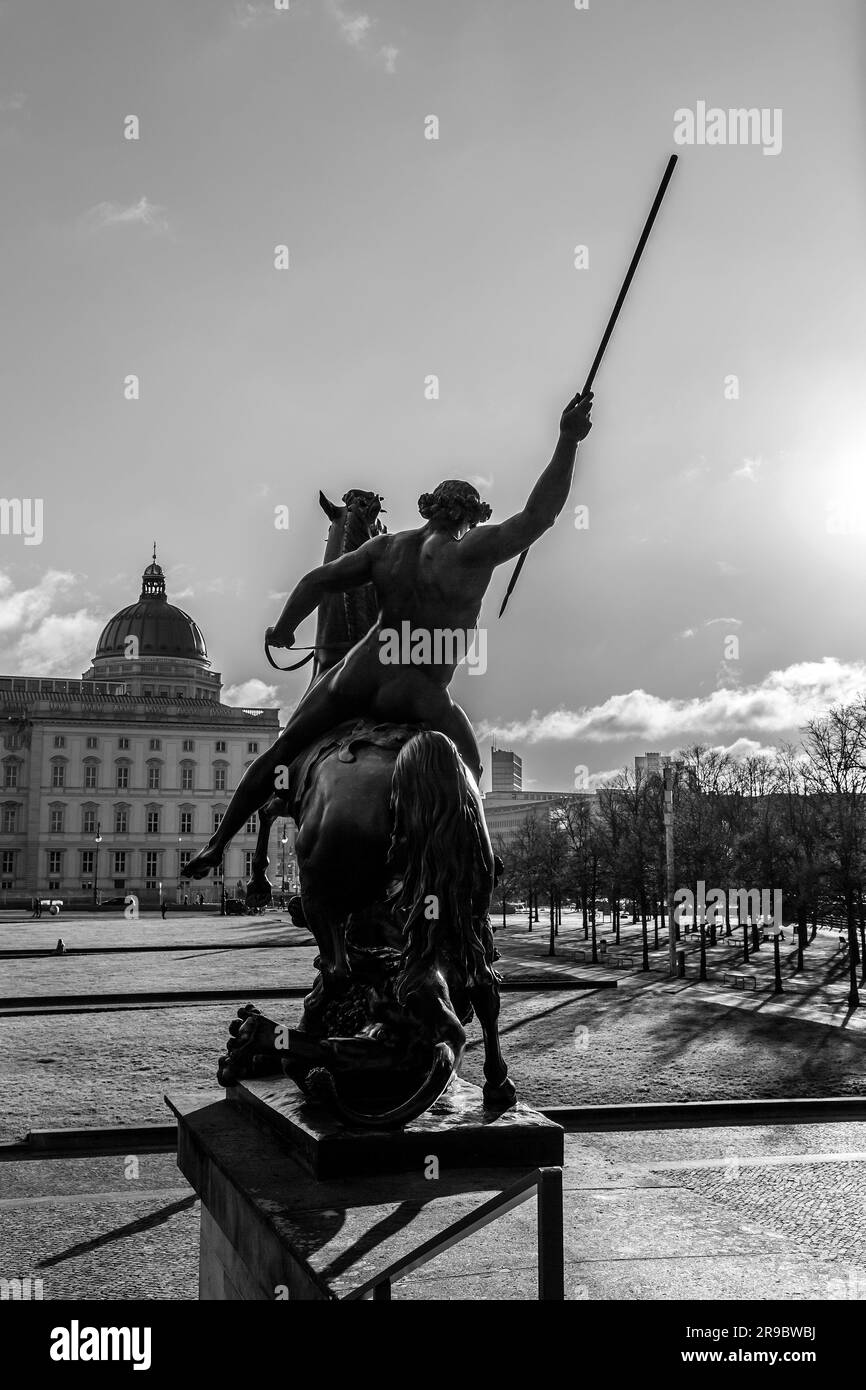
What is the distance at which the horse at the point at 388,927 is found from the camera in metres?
5.16

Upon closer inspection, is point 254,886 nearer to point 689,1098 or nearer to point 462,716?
point 462,716

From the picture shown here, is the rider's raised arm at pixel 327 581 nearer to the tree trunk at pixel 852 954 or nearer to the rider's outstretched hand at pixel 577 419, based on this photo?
the rider's outstretched hand at pixel 577 419

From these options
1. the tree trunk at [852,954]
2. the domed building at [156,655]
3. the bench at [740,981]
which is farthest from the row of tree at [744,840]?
the domed building at [156,655]

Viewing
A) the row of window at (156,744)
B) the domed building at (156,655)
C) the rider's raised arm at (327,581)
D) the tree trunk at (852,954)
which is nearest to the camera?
the rider's raised arm at (327,581)

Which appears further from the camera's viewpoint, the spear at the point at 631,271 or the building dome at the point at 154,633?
the building dome at the point at 154,633

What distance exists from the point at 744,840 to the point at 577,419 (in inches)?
1654

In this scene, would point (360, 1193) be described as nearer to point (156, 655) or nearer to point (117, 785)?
point (117, 785)

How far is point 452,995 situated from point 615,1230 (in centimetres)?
307

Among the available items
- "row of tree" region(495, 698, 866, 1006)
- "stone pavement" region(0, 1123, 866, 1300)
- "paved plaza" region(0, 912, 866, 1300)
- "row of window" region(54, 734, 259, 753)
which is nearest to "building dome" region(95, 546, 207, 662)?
"row of window" region(54, 734, 259, 753)

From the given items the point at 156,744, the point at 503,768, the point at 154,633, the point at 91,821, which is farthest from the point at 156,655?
the point at 503,768

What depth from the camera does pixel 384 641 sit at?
6.41 meters

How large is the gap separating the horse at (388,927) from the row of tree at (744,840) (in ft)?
80.2

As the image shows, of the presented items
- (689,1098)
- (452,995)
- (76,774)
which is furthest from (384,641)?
(76,774)
